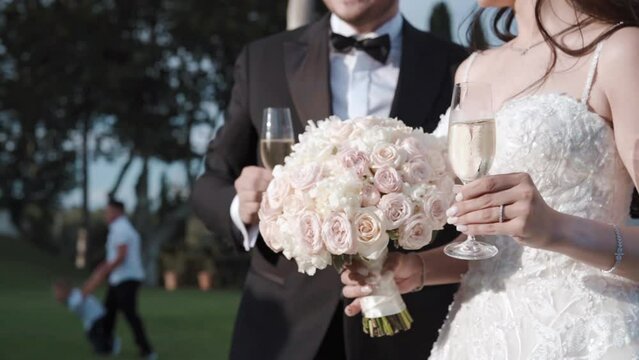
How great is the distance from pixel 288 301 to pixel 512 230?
1.72m

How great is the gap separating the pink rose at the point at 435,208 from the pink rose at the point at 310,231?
12.9 inches

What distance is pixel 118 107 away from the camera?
28.5m

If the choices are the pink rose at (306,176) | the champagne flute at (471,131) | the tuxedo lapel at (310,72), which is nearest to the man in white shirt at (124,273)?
the tuxedo lapel at (310,72)

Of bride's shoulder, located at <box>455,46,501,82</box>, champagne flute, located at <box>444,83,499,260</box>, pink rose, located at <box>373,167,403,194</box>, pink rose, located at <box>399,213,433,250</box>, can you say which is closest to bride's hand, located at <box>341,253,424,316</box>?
pink rose, located at <box>399,213,433,250</box>

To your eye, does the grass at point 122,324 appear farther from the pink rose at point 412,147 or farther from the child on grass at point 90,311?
the pink rose at point 412,147

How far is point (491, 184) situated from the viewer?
2.62 metres

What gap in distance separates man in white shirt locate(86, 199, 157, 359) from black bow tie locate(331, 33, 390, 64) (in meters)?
9.62

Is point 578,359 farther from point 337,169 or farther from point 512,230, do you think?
point 337,169

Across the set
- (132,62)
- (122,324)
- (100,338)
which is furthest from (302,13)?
(132,62)

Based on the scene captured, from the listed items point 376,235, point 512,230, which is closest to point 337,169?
point 376,235

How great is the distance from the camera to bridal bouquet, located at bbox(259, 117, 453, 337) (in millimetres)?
3037

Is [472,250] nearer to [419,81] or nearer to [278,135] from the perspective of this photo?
[278,135]

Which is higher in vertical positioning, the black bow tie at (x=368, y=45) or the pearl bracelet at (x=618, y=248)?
the black bow tie at (x=368, y=45)

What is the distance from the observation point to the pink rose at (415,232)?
304 cm
